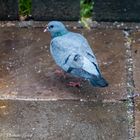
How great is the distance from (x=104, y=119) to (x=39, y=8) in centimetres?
172

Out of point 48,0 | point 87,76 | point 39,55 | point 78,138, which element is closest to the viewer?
point 78,138

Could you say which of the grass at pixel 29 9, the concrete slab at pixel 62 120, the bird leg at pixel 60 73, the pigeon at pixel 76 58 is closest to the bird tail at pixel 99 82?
the pigeon at pixel 76 58

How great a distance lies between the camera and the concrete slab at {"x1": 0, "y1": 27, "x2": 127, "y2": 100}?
15.6 ft

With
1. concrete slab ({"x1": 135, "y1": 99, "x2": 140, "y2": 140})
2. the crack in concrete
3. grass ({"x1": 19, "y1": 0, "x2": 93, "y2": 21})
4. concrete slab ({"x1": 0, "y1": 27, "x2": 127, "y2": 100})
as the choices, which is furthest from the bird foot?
grass ({"x1": 19, "y1": 0, "x2": 93, "y2": 21})

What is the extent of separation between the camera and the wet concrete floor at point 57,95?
14.2 feet

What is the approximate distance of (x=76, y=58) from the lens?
4.59 meters

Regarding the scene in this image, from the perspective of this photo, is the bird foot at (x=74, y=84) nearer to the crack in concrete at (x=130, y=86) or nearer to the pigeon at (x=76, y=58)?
the pigeon at (x=76, y=58)

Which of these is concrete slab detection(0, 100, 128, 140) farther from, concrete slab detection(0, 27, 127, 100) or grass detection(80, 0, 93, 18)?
grass detection(80, 0, 93, 18)

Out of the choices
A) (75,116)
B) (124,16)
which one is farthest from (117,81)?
(124,16)

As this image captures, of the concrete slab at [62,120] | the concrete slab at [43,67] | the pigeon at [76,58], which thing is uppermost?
the pigeon at [76,58]

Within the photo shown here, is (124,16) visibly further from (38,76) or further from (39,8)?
(38,76)

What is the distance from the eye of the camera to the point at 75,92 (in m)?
4.78

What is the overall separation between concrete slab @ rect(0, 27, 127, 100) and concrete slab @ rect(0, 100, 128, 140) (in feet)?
0.35

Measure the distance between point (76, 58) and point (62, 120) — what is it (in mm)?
446
